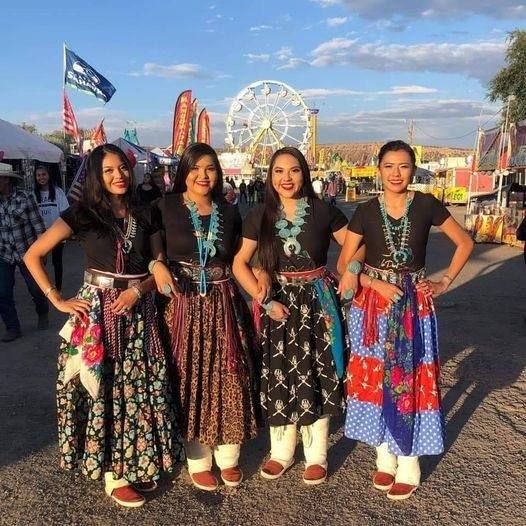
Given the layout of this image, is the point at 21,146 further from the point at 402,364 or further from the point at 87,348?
the point at 402,364

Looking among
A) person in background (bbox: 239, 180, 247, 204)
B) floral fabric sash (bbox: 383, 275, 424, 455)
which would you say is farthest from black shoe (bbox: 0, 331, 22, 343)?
person in background (bbox: 239, 180, 247, 204)

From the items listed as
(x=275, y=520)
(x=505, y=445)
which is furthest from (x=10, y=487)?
(x=505, y=445)

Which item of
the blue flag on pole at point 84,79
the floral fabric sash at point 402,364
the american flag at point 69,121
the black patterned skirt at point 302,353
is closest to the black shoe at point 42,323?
the black patterned skirt at point 302,353

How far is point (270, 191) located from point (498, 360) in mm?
3074

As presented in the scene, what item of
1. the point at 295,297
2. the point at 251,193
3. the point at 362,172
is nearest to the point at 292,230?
the point at 295,297

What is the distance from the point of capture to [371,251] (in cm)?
270

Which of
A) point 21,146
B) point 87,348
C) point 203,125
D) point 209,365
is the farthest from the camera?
point 203,125

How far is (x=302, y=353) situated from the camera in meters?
2.75

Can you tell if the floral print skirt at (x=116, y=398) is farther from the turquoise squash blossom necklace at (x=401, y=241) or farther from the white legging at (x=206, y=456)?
the turquoise squash blossom necklace at (x=401, y=241)

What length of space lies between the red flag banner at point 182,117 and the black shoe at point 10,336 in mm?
13898

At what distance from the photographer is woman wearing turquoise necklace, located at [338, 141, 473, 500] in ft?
8.60

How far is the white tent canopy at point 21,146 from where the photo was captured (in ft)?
34.2

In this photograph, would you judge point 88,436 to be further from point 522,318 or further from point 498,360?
point 522,318

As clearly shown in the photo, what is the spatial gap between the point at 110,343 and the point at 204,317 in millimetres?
456
